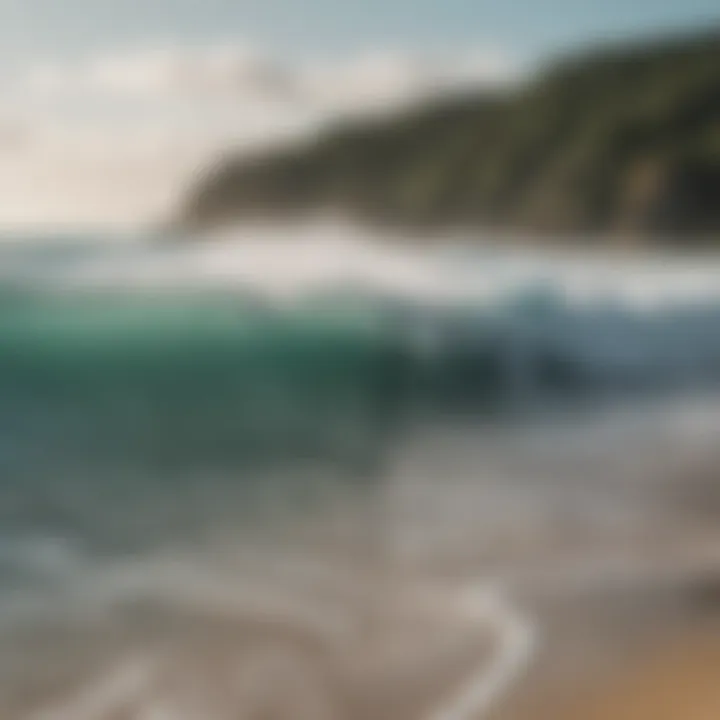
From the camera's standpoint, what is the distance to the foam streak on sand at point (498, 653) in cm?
130

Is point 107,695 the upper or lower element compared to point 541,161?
lower

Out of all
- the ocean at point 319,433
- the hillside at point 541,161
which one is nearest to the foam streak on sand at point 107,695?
the ocean at point 319,433

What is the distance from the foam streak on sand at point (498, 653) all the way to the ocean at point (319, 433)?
46 mm

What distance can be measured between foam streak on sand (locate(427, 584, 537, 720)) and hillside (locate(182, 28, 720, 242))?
2.39 ft

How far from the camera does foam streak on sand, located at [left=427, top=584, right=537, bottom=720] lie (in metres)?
1.30

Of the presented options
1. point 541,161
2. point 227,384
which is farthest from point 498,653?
point 541,161

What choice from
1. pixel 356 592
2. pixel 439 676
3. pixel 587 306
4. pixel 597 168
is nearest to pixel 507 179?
pixel 597 168

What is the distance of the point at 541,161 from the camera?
197cm

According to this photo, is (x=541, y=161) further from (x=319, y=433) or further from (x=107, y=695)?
(x=107, y=695)

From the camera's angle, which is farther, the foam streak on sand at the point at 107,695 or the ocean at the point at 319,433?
the ocean at the point at 319,433

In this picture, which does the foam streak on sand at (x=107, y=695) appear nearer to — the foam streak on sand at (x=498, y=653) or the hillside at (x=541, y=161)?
the foam streak on sand at (x=498, y=653)

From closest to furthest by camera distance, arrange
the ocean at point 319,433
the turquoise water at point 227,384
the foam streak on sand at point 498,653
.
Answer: the foam streak on sand at point 498,653 → the ocean at point 319,433 → the turquoise water at point 227,384

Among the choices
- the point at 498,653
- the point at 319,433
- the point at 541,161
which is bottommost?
the point at 498,653

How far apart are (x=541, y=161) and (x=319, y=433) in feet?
2.27
